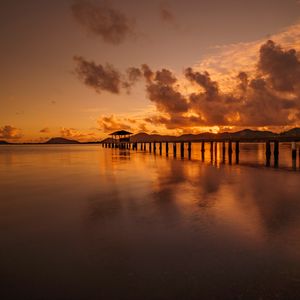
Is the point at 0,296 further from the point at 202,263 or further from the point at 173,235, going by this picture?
the point at 173,235

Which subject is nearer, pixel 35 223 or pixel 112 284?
pixel 112 284

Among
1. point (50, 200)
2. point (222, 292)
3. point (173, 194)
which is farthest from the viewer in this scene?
point (173, 194)

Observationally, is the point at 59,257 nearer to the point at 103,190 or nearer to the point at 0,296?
the point at 0,296

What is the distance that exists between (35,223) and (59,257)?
2.92 metres

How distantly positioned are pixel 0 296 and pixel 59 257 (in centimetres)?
138

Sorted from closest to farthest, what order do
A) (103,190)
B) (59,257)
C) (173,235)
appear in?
(59,257), (173,235), (103,190)

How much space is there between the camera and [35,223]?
759 cm

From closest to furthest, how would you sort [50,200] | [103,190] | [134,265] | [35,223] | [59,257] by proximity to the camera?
[134,265]
[59,257]
[35,223]
[50,200]
[103,190]

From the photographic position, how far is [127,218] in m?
7.93

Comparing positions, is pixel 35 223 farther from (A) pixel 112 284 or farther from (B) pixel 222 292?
(B) pixel 222 292

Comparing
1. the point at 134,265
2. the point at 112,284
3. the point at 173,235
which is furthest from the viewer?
the point at 173,235

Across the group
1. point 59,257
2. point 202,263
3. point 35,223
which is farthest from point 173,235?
point 35,223

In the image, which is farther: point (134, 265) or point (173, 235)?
point (173, 235)

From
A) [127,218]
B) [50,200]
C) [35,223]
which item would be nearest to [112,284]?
[127,218]
